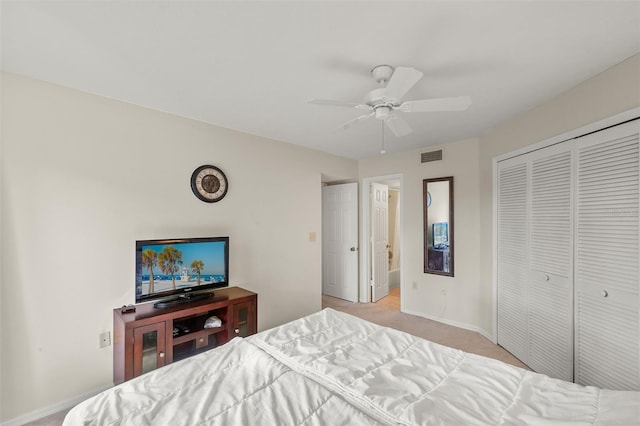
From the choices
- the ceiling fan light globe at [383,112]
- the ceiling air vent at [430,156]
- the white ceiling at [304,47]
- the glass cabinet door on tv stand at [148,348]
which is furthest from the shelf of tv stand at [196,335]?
the ceiling air vent at [430,156]

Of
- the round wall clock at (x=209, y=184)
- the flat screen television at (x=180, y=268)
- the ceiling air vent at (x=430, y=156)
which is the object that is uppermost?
the ceiling air vent at (x=430, y=156)

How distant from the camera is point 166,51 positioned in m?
1.68

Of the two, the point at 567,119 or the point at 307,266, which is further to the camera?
the point at 307,266

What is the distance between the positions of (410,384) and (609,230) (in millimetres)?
1817

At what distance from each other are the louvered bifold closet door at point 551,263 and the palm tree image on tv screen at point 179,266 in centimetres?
300

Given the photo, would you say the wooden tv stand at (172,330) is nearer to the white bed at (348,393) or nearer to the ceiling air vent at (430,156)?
the white bed at (348,393)

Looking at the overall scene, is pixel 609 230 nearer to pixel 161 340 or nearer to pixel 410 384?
pixel 410 384

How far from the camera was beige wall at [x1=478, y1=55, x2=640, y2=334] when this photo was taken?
1801mm

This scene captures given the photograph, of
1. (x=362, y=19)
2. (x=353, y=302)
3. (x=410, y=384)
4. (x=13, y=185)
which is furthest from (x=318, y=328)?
(x=353, y=302)

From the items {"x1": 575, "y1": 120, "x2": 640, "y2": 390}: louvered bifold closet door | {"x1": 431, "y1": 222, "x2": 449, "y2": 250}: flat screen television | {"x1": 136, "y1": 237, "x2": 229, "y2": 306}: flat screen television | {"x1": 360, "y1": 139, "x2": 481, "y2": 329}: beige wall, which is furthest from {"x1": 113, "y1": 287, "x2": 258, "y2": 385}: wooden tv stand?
{"x1": 575, "y1": 120, "x2": 640, "y2": 390}: louvered bifold closet door

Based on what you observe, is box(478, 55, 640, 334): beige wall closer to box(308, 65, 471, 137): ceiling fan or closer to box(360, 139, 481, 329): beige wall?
box(360, 139, 481, 329): beige wall

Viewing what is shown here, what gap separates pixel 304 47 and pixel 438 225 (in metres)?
3.08

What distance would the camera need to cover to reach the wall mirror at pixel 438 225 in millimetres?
3779

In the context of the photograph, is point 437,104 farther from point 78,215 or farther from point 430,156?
point 78,215
